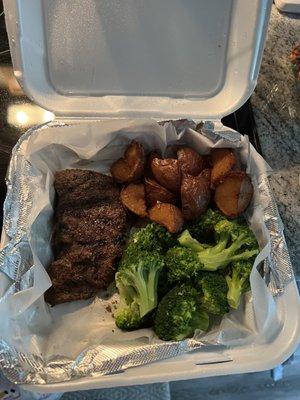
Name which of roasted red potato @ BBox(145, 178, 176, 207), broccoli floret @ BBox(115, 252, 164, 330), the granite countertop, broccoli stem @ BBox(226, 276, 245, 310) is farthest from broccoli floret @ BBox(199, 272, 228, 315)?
the granite countertop

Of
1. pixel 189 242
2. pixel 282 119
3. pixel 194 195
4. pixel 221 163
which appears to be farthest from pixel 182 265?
pixel 282 119

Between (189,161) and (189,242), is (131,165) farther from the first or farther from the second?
(189,242)

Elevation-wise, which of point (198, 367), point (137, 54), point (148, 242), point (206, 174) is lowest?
point (198, 367)

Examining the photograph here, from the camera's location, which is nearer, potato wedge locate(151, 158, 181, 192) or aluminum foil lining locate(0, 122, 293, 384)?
aluminum foil lining locate(0, 122, 293, 384)

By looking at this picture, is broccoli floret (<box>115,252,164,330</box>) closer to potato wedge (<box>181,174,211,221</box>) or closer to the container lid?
potato wedge (<box>181,174,211,221</box>)

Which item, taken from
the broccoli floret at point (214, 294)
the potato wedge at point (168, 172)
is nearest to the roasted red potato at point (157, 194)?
the potato wedge at point (168, 172)

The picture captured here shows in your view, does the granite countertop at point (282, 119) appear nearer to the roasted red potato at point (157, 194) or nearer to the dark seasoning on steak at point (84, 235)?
the roasted red potato at point (157, 194)
